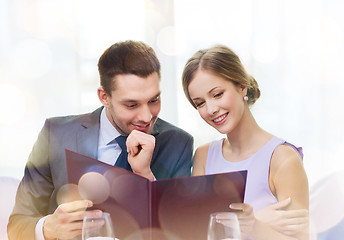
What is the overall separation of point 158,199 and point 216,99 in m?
0.52

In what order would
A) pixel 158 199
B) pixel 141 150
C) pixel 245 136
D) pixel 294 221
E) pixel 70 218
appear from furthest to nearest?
1. pixel 245 136
2. pixel 141 150
3. pixel 294 221
4. pixel 70 218
5. pixel 158 199

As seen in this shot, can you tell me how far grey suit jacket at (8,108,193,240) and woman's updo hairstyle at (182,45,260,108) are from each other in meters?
0.23

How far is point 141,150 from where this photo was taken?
137cm

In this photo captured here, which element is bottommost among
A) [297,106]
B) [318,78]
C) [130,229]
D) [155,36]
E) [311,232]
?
[311,232]

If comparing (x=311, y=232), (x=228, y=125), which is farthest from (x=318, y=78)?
(x=228, y=125)

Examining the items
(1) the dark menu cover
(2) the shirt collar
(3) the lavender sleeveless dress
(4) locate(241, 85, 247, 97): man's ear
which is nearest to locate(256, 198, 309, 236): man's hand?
(3) the lavender sleeveless dress

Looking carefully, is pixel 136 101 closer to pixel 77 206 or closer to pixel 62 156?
pixel 62 156

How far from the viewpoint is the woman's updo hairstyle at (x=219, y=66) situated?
141 cm

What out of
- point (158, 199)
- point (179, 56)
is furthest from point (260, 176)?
point (179, 56)

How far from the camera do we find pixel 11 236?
54.7 inches

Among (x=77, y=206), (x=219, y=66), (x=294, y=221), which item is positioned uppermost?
(x=219, y=66)

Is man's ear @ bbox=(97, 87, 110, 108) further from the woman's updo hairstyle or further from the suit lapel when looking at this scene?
the woman's updo hairstyle

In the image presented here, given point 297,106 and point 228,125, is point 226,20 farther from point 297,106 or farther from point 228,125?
point 228,125

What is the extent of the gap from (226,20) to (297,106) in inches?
23.5
